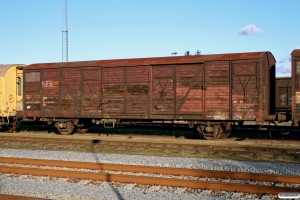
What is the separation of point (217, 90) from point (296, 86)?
10.7 feet

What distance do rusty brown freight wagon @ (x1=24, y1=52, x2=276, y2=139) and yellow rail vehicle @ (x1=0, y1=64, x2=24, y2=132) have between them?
1173mm

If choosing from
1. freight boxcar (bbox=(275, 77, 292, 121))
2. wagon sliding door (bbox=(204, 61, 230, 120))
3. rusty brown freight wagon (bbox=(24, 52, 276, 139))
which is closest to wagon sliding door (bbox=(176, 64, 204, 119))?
rusty brown freight wagon (bbox=(24, 52, 276, 139))

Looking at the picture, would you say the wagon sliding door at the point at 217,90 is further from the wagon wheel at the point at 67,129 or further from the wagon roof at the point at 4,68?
the wagon roof at the point at 4,68

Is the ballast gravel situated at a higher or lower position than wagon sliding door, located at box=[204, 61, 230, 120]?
lower

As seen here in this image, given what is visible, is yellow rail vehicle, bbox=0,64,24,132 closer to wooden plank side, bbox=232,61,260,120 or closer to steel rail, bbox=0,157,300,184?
steel rail, bbox=0,157,300,184

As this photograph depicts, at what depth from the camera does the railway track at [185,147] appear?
42.7 feet

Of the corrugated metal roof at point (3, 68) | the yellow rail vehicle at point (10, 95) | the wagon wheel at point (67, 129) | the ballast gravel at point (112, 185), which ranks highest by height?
the corrugated metal roof at point (3, 68)

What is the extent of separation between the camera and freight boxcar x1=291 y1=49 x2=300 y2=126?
15291 millimetres

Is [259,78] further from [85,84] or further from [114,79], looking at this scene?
[85,84]

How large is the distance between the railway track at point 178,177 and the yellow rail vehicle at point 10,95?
11.2 m

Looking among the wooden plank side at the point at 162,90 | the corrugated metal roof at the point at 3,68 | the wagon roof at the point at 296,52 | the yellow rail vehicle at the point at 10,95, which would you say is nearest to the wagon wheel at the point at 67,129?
the yellow rail vehicle at the point at 10,95

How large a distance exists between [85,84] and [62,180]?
34.6 ft

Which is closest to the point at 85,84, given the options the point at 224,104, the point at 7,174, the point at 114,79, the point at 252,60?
the point at 114,79

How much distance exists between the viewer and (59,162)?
10.9 meters
